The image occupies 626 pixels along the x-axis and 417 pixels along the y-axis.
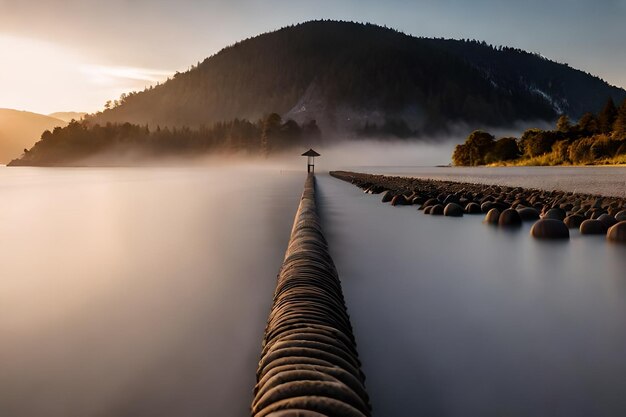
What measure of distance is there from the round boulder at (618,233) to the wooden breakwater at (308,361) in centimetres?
1203

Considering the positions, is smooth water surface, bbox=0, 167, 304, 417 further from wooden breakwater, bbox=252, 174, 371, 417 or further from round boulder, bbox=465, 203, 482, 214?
round boulder, bbox=465, 203, 482, 214

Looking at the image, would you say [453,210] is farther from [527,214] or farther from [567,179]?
[567,179]

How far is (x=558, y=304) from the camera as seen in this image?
928 cm

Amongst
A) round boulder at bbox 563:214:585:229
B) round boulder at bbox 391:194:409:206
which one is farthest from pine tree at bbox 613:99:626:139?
round boulder at bbox 563:214:585:229

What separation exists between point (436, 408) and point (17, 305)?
786cm

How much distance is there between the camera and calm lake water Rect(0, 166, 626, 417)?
208 inches

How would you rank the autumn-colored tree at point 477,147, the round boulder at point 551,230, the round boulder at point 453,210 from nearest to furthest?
1. the round boulder at point 551,230
2. the round boulder at point 453,210
3. the autumn-colored tree at point 477,147

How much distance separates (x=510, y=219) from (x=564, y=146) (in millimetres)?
115485

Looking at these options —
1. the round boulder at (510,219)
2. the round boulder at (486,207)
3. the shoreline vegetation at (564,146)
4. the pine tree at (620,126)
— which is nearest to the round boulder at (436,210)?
the round boulder at (486,207)

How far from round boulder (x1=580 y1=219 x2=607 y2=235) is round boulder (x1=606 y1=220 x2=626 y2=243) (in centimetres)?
131

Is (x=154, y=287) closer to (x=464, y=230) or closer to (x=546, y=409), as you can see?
(x=546, y=409)

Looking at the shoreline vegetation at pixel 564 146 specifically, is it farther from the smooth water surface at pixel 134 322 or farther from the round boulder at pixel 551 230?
the smooth water surface at pixel 134 322

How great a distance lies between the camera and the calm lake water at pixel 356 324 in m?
5.27

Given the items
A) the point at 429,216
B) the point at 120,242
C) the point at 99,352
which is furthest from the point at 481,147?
the point at 99,352
